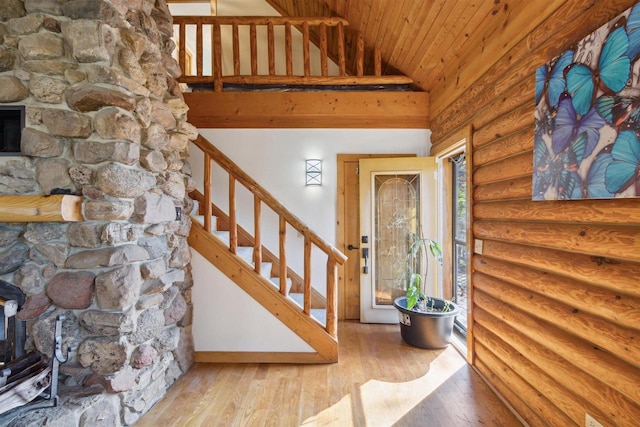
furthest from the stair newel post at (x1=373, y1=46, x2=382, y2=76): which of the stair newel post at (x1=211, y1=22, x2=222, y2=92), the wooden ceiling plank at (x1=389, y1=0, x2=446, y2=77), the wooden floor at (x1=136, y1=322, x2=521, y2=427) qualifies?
the wooden floor at (x1=136, y1=322, x2=521, y2=427)

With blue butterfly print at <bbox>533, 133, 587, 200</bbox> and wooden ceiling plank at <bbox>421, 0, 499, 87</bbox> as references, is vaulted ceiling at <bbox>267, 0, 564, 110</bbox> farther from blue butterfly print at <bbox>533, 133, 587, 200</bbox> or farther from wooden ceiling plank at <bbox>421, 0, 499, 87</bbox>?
blue butterfly print at <bbox>533, 133, 587, 200</bbox>

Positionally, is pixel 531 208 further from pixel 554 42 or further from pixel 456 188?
pixel 456 188

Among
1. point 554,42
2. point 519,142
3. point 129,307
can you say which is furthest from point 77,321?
point 554,42

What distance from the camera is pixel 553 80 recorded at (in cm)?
165

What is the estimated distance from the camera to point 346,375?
2.52 meters

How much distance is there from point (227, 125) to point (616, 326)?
3888mm

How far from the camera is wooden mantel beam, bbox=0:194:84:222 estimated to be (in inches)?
65.2

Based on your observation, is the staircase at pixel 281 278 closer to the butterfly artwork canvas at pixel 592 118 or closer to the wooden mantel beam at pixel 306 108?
the wooden mantel beam at pixel 306 108

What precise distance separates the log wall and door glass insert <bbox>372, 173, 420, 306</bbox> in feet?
3.63

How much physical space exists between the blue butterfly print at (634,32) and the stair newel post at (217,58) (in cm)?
371

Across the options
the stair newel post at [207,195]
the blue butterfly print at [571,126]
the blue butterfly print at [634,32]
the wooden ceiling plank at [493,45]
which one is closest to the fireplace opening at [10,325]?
the stair newel post at [207,195]

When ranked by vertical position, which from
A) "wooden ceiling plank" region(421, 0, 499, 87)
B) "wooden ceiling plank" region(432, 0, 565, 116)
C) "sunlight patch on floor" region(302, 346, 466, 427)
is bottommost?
"sunlight patch on floor" region(302, 346, 466, 427)

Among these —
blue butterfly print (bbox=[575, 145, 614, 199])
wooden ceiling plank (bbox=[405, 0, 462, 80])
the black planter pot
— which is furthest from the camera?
the black planter pot

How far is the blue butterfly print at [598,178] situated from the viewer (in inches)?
52.0
